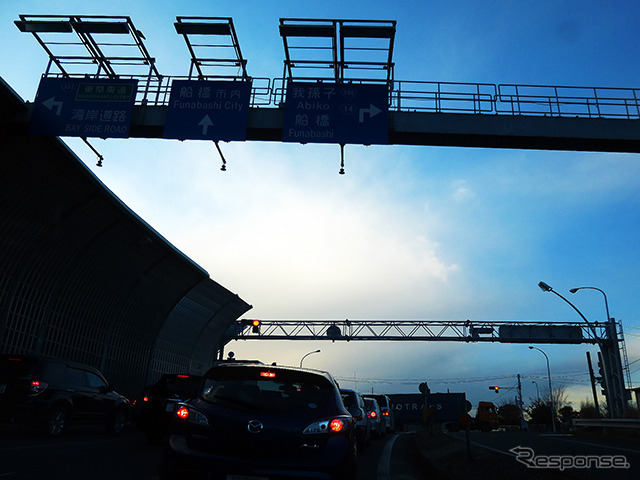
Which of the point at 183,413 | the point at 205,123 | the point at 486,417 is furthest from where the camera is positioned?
the point at 486,417

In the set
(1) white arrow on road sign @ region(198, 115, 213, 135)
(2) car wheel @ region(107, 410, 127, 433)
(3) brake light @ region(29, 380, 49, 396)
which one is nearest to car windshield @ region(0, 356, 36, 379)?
(3) brake light @ region(29, 380, 49, 396)

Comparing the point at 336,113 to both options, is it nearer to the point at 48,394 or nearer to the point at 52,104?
the point at 52,104

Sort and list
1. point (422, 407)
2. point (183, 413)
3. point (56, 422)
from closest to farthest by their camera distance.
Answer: point (183, 413)
point (56, 422)
point (422, 407)

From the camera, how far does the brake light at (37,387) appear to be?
37.1 feet

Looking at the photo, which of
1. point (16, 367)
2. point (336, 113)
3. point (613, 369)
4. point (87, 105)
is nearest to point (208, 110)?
point (87, 105)

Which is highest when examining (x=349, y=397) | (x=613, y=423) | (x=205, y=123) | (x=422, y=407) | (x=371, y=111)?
(x=371, y=111)

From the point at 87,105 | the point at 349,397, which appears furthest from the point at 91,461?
the point at 87,105

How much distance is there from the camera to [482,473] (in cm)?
840

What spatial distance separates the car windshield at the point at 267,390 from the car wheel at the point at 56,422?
330 inches

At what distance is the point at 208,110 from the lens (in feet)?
49.6

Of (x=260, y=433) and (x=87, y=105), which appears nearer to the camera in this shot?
(x=260, y=433)

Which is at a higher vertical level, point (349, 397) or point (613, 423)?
point (349, 397)

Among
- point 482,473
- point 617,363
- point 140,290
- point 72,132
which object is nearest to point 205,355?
point 140,290

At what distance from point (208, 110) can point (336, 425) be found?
1206cm
